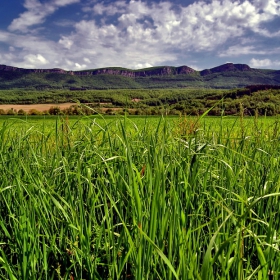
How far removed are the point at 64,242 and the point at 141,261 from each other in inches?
24.5

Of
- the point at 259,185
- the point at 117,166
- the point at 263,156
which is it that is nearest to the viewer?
the point at 259,185

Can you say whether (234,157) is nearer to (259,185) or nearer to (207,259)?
(259,185)

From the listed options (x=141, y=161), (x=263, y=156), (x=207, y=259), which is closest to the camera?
(x=207, y=259)

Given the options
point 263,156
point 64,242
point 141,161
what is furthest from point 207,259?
point 263,156

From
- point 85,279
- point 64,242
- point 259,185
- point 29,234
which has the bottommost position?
point 85,279

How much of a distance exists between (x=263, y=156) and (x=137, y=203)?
173 centimetres

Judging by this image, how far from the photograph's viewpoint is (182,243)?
1205 millimetres

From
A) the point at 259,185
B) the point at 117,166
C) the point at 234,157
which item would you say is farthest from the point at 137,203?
the point at 234,157

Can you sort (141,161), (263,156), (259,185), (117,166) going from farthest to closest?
(263,156) < (141,161) < (117,166) < (259,185)

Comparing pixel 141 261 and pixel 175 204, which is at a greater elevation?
pixel 175 204

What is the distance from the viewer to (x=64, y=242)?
5.44 ft

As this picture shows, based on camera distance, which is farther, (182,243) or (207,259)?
(182,243)

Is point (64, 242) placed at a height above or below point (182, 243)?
below

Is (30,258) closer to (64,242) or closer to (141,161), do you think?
(64,242)
